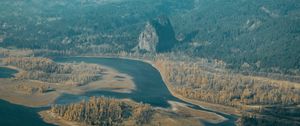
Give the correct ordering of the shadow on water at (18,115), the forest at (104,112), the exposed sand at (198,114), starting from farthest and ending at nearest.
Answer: the exposed sand at (198,114) → the forest at (104,112) → the shadow on water at (18,115)

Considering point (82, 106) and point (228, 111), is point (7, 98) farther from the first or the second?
point (228, 111)

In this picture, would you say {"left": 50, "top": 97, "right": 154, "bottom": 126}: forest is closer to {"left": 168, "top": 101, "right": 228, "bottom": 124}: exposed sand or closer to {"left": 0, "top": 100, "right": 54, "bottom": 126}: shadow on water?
{"left": 0, "top": 100, "right": 54, "bottom": 126}: shadow on water

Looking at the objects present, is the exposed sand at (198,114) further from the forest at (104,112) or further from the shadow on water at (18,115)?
the shadow on water at (18,115)

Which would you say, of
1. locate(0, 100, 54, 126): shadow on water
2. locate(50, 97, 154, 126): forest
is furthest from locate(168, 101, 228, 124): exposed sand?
locate(0, 100, 54, 126): shadow on water

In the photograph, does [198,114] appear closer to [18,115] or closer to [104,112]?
[104,112]

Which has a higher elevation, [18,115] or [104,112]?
[104,112]

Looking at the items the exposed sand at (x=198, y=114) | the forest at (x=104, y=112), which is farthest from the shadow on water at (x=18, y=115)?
the exposed sand at (x=198, y=114)

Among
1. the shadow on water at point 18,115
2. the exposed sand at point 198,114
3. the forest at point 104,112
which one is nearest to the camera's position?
the shadow on water at point 18,115

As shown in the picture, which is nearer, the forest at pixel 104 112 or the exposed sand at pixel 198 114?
the forest at pixel 104 112

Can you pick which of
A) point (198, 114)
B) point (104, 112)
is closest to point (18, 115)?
point (104, 112)
